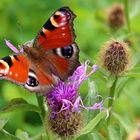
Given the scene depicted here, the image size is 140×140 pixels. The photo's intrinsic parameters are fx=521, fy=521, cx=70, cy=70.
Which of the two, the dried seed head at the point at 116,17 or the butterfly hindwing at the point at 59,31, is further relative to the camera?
the dried seed head at the point at 116,17

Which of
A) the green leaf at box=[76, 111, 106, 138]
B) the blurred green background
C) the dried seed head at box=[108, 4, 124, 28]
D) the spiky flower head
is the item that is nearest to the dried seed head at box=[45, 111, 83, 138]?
the green leaf at box=[76, 111, 106, 138]

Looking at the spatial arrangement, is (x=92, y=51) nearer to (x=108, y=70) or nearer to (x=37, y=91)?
(x=108, y=70)

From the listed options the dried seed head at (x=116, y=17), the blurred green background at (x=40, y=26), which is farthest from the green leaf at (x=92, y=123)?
the dried seed head at (x=116, y=17)

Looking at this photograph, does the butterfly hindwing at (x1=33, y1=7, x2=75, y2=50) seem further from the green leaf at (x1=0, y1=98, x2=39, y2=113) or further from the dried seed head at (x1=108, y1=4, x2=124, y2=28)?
the dried seed head at (x1=108, y1=4, x2=124, y2=28)

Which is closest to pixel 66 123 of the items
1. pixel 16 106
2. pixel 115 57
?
pixel 16 106

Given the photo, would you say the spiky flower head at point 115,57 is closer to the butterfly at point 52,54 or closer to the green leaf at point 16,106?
the butterfly at point 52,54

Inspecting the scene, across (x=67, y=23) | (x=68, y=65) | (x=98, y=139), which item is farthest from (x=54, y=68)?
(x=98, y=139)

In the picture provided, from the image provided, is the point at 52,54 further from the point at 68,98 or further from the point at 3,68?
the point at 3,68

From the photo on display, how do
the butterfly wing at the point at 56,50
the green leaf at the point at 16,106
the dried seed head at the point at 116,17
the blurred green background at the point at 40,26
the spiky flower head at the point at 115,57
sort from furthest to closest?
the dried seed head at the point at 116,17, the blurred green background at the point at 40,26, the spiky flower head at the point at 115,57, the butterfly wing at the point at 56,50, the green leaf at the point at 16,106
